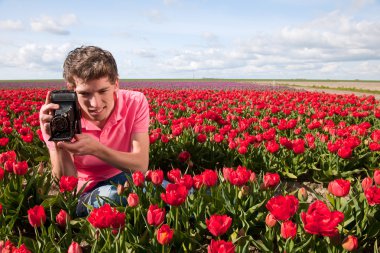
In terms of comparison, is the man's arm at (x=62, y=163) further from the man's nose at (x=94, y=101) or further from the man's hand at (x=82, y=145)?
the man's nose at (x=94, y=101)

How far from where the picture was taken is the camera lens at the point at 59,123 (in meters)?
2.64

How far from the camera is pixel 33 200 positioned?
3145 mm

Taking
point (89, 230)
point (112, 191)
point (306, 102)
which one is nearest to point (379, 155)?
point (112, 191)

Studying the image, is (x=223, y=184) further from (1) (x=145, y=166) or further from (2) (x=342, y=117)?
(2) (x=342, y=117)

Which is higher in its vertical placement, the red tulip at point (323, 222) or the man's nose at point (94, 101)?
the man's nose at point (94, 101)

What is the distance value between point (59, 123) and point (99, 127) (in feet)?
2.78

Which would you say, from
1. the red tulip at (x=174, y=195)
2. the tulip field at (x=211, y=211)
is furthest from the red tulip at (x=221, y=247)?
the red tulip at (x=174, y=195)

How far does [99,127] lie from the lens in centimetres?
349

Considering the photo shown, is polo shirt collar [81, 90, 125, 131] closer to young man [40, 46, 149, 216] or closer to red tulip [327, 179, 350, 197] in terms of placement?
young man [40, 46, 149, 216]

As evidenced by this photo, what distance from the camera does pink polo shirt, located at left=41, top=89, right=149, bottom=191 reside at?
3441 mm

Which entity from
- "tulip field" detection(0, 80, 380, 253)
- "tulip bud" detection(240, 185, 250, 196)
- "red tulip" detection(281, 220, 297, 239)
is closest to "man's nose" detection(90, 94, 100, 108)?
"tulip field" detection(0, 80, 380, 253)

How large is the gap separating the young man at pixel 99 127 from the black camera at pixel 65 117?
56mm

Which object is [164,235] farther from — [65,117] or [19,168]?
[19,168]

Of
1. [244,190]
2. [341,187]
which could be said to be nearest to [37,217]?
[244,190]
